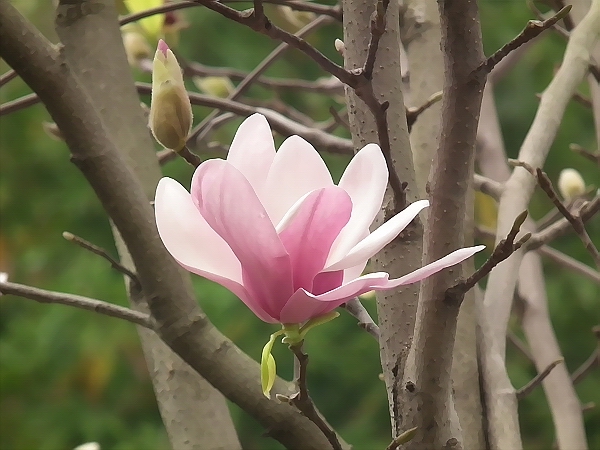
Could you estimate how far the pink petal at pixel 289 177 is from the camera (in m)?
0.27

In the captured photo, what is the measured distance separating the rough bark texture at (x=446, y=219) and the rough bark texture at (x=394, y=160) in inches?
0.7

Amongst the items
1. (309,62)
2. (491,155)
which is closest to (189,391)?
(491,155)

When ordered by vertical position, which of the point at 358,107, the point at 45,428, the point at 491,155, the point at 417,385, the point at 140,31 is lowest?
the point at 417,385

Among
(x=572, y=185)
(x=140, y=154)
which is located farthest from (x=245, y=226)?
(x=572, y=185)

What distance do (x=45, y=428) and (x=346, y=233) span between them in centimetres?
108

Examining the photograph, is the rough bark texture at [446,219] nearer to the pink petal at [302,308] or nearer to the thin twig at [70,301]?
the pink petal at [302,308]

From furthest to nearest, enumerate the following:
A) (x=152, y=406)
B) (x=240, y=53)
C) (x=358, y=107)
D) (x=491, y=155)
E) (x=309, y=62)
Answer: (x=309, y=62)
(x=240, y=53)
(x=152, y=406)
(x=491, y=155)
(x=358, y=107)

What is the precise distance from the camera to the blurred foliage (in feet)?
3.86

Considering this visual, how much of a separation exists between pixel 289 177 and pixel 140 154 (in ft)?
0.85

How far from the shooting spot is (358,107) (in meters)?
0.37

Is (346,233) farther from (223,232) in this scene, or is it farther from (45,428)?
(45,428)

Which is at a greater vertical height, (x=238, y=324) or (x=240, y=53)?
(x=240, y=53)

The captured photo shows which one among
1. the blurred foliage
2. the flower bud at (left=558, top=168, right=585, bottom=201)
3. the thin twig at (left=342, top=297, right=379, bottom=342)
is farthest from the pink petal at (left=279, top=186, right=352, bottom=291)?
the blurred foliage

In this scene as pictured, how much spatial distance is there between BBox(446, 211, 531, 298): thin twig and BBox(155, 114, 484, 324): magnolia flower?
0.10ft
